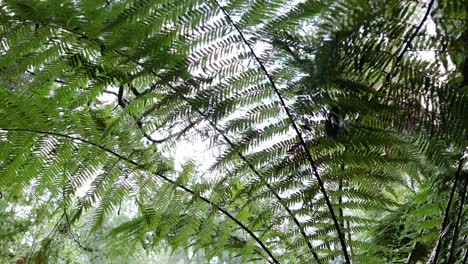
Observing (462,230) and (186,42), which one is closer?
(186,42)

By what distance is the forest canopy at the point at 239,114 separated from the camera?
667 mm

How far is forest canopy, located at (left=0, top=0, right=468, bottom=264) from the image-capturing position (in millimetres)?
667

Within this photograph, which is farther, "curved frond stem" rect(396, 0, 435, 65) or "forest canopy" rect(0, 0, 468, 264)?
"forest canopy" rect(0, 0, 468, 264)

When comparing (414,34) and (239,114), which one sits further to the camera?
(239,114)

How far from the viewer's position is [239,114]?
1070mm

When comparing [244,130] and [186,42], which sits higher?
[186,42]

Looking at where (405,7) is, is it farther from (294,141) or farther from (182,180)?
(182,180)

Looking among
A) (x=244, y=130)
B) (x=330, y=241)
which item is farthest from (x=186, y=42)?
(x=330, y=241)

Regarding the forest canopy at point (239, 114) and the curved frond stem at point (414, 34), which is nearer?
the curved frond stem at point (414, 34)

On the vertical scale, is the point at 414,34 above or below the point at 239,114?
above

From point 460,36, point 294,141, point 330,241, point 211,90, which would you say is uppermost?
point 460,36

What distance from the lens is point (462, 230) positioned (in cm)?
109

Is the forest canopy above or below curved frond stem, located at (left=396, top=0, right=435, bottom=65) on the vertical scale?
below

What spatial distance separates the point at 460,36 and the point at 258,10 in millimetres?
387
